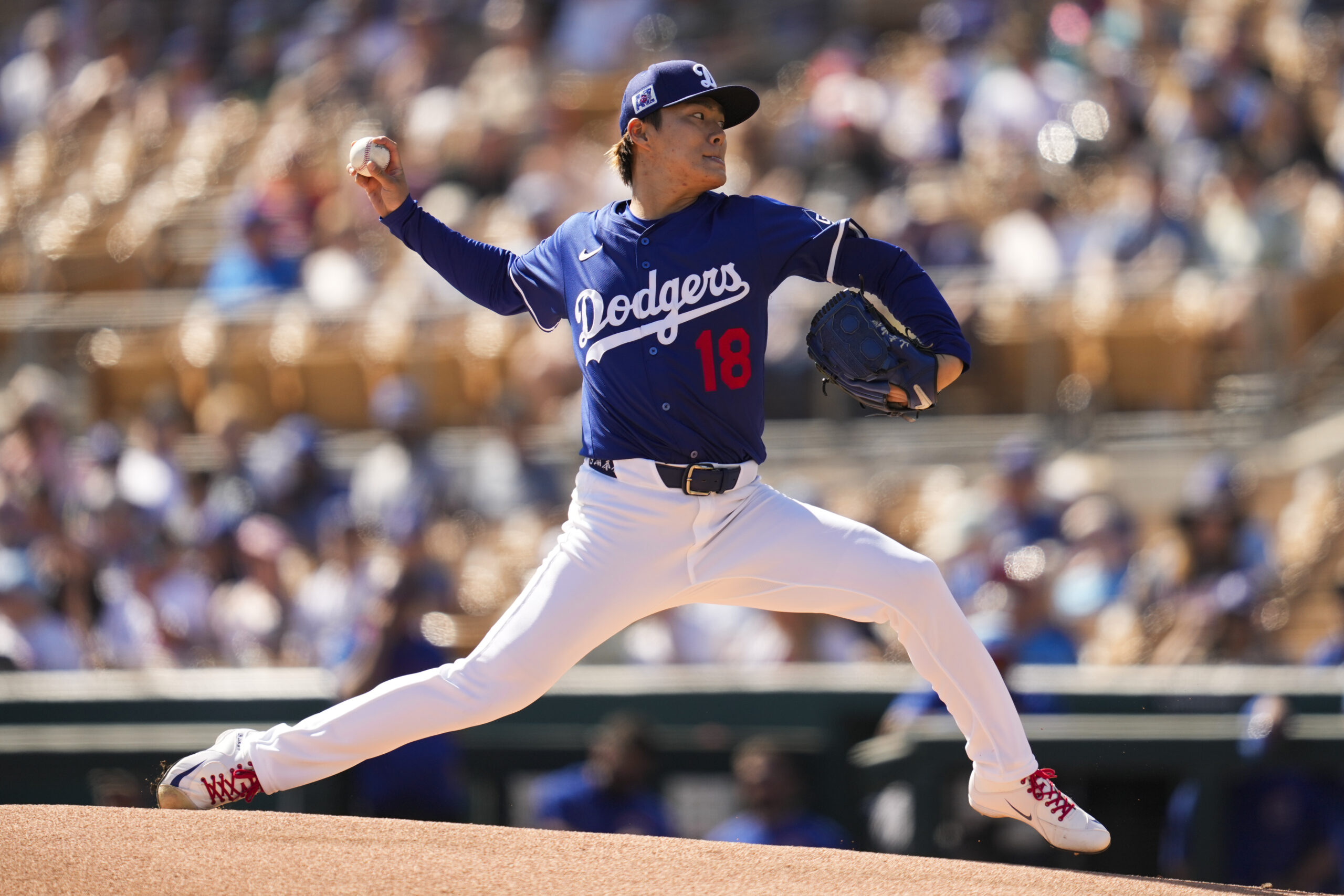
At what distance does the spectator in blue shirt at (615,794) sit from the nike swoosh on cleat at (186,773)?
7.10ft

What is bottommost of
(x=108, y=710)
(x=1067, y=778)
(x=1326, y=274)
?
(x=1067, y=778)

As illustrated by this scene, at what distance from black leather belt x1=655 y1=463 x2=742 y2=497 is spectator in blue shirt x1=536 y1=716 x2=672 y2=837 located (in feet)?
8.26

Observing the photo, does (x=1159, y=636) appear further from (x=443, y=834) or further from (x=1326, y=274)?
(x=443, y=834)

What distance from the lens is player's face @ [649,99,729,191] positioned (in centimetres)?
382

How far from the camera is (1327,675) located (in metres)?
6.04

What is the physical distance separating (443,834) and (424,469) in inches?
164

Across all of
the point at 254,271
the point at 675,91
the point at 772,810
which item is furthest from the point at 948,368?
the point at 254,271

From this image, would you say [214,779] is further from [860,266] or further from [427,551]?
[427,551]

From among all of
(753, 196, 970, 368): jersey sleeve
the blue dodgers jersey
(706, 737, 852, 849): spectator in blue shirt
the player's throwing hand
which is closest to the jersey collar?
the blue dodgers jersey

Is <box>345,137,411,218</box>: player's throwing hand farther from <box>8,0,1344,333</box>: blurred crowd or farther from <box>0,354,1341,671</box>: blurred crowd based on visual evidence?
<box>8,0,1344,333</box>: blurred crowd

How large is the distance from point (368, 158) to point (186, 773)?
1.60 metres

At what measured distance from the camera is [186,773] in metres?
4.10

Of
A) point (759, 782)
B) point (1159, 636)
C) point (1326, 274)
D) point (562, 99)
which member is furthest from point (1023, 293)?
point (562, 99)

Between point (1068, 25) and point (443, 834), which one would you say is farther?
point (1068, 25)
